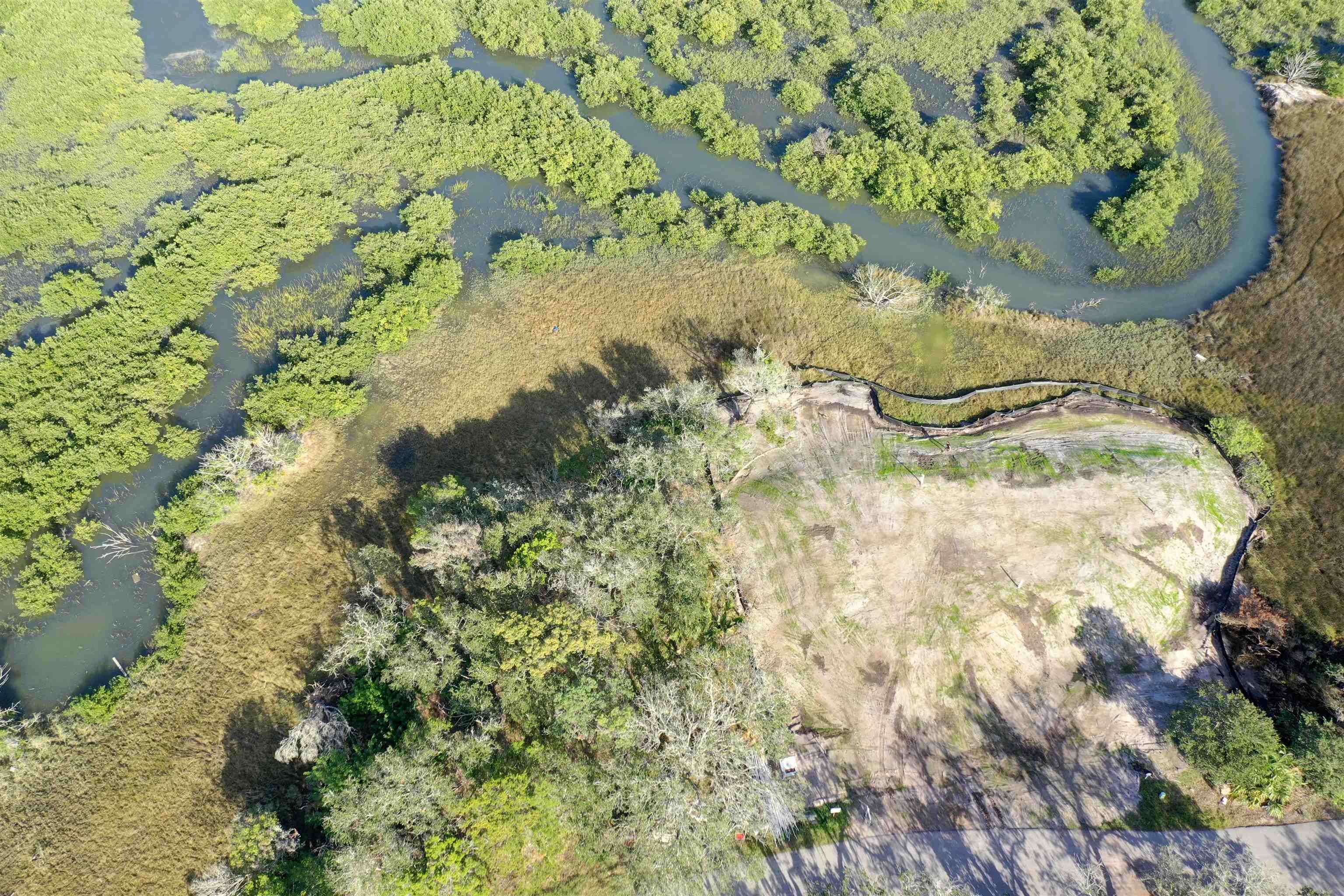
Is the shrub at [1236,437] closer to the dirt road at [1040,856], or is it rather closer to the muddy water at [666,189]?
the muddy water at [666,189]

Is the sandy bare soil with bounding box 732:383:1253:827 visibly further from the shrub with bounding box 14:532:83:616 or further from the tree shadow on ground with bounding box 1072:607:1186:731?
the shrub with bounding box 14:532:83:616

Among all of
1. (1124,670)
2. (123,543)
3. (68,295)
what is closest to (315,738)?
(123,543)

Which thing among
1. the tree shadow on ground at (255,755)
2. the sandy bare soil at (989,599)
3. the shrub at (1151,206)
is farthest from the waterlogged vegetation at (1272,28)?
the tree shadow on ground at (255,755)

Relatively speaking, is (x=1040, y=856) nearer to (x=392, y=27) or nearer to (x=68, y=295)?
(x=68, y=295)

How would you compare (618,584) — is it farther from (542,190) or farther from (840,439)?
(542,190)

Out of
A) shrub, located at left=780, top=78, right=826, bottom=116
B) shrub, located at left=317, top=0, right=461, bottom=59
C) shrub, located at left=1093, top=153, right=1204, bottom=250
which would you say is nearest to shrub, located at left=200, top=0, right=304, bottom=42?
shrub, located at left=317, top=0, right=461, bottom=59

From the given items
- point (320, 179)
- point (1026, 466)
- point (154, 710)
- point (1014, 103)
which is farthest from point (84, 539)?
point (1014, 103)
